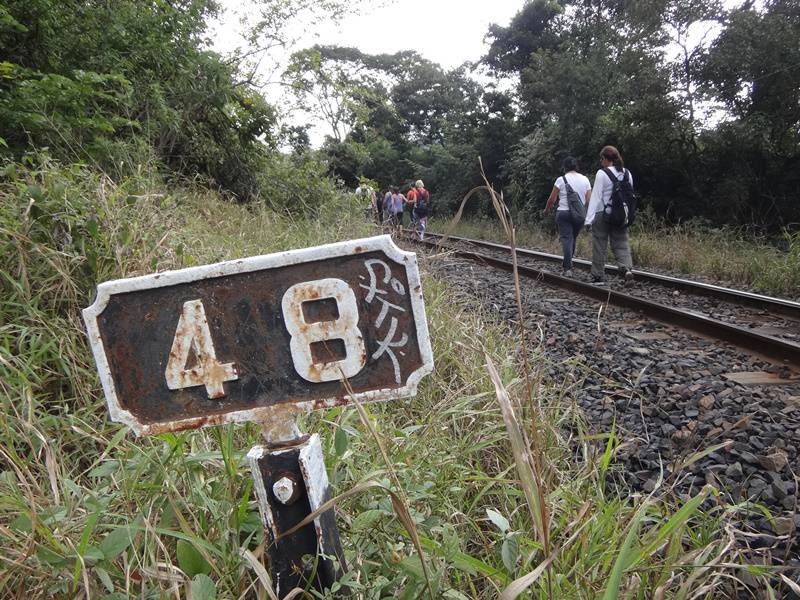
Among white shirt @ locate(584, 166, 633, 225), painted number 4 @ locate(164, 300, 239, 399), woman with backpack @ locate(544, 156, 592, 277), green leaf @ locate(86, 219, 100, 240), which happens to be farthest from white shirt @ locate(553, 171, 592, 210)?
painted number 4 @ locate(164, 300, 239, 399)

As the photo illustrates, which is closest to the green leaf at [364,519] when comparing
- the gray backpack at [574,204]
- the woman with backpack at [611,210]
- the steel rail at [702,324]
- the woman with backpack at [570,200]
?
the steel rail at [702,324]

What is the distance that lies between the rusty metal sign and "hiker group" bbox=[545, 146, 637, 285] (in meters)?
6.30

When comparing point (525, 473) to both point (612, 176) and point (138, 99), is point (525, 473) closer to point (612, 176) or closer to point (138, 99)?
point (138, 99)

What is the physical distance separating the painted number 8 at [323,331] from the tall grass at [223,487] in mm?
109

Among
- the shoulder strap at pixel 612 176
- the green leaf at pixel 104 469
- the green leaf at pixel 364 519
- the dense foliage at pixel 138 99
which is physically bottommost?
the green leaf at pixel 364 519

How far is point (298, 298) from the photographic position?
3.19ft

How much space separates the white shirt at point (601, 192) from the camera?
6.70 meters

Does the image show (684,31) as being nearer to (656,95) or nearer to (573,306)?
(656,95)

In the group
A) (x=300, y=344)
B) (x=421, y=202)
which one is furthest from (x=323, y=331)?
(x=421, y=202)

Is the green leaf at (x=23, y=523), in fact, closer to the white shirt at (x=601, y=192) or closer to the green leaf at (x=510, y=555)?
the green leaf at (x=510, y=555)

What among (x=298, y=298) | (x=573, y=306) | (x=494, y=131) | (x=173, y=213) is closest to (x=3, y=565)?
(x=298, y=298)

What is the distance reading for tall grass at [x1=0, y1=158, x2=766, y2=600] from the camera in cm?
116

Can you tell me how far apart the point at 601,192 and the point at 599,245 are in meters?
0.67

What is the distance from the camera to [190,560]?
117 centimetres
